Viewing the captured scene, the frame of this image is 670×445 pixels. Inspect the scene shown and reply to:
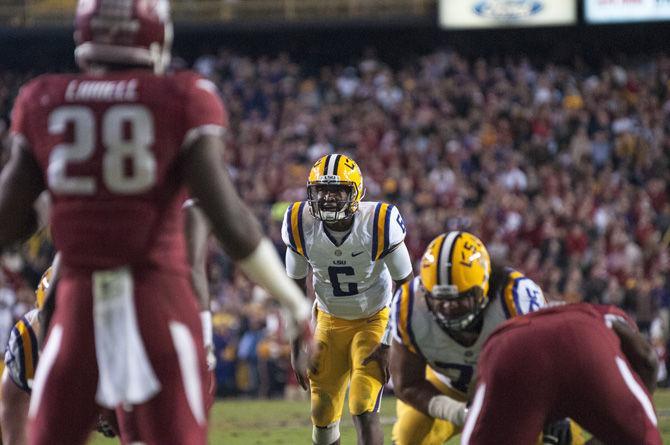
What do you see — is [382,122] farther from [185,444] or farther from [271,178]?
Result: [185,444]

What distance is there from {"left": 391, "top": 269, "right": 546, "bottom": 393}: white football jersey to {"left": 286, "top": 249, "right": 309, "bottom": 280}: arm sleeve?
2.17 m

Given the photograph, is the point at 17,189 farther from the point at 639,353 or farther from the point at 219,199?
the point at 639,353

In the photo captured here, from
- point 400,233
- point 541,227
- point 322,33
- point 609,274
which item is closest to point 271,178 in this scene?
point 541,227

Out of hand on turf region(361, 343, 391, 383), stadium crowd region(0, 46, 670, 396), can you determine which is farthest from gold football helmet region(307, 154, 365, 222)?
stadium crowd region(0, 46, 670, 396)

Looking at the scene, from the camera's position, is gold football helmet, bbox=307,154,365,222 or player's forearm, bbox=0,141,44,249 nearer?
player's forearm, bbox=0,141,44,249

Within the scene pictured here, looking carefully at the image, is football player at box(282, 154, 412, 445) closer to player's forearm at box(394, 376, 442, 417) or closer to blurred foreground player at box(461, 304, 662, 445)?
player's forearm at box(394, 376, 442, 417)

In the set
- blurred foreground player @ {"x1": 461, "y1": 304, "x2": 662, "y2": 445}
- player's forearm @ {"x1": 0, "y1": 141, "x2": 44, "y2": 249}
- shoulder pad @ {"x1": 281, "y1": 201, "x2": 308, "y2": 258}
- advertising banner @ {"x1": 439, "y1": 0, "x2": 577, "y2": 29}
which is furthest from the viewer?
advertising banner @ {"x1": 439, "y1": 0, "x2": 577, "y2": 29}

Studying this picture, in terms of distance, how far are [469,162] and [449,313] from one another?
43.4 feet

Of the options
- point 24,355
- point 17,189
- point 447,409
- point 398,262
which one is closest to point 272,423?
point 398,262

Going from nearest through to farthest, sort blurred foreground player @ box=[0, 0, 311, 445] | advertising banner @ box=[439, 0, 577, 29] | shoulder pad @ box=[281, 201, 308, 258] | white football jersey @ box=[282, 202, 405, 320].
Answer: blurred foreground player @ box=[0, 0, 311, 445]
white football jersey @ box=[282, 202, 405, 320]
shoulder pad @ box=[281, 201, 308, 258]
advertising banner @ box=[439, 0, 577, 29]

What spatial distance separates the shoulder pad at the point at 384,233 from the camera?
7223mm

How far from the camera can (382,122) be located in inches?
757

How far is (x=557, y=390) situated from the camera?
163 inches

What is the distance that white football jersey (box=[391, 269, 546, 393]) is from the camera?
5117mm
